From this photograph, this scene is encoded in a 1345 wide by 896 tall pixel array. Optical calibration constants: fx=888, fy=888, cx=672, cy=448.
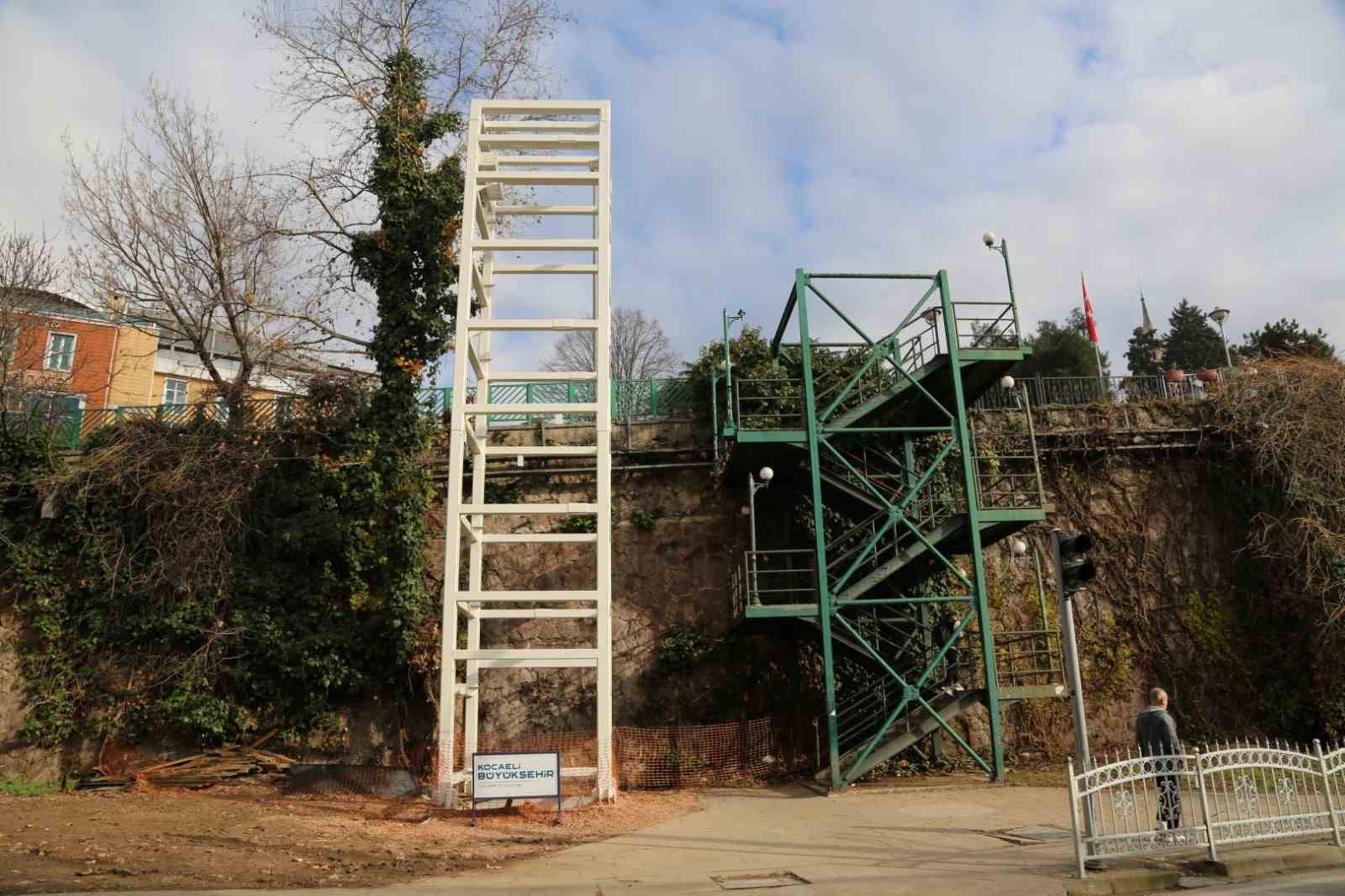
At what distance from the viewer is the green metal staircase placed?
1335cm

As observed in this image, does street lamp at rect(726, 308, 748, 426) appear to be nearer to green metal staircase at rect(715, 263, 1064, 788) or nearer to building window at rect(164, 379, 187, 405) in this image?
green metal staircase at rect(715, 263, 1064, 788)

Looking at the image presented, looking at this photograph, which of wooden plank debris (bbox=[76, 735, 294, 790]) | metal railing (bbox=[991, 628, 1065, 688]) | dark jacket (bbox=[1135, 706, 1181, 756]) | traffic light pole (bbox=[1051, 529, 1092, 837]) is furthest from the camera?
metal railing (bbox=[991, 628, 1065, 688])

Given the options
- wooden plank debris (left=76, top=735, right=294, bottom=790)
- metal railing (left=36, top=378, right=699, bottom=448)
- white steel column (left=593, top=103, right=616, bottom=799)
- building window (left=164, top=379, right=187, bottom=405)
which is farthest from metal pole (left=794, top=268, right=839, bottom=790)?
building window (left=164, top=379, right=187, bottom=405)

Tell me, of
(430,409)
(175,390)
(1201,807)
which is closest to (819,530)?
(1201,807)

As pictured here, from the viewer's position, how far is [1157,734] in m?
8.45

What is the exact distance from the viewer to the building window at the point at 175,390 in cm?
3466

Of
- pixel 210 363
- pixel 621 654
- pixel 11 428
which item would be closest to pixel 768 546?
pixel 621 654

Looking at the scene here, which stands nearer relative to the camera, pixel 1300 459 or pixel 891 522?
pixel 891 522

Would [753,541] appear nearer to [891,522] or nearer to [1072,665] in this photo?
[891,522]

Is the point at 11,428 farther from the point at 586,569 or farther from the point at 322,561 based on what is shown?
the point at 586,569

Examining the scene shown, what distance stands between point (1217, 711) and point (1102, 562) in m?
3.23

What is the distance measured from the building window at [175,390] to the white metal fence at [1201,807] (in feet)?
116

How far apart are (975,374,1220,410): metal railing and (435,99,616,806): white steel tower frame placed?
30.1 feet

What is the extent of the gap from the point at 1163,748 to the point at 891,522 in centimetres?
567
